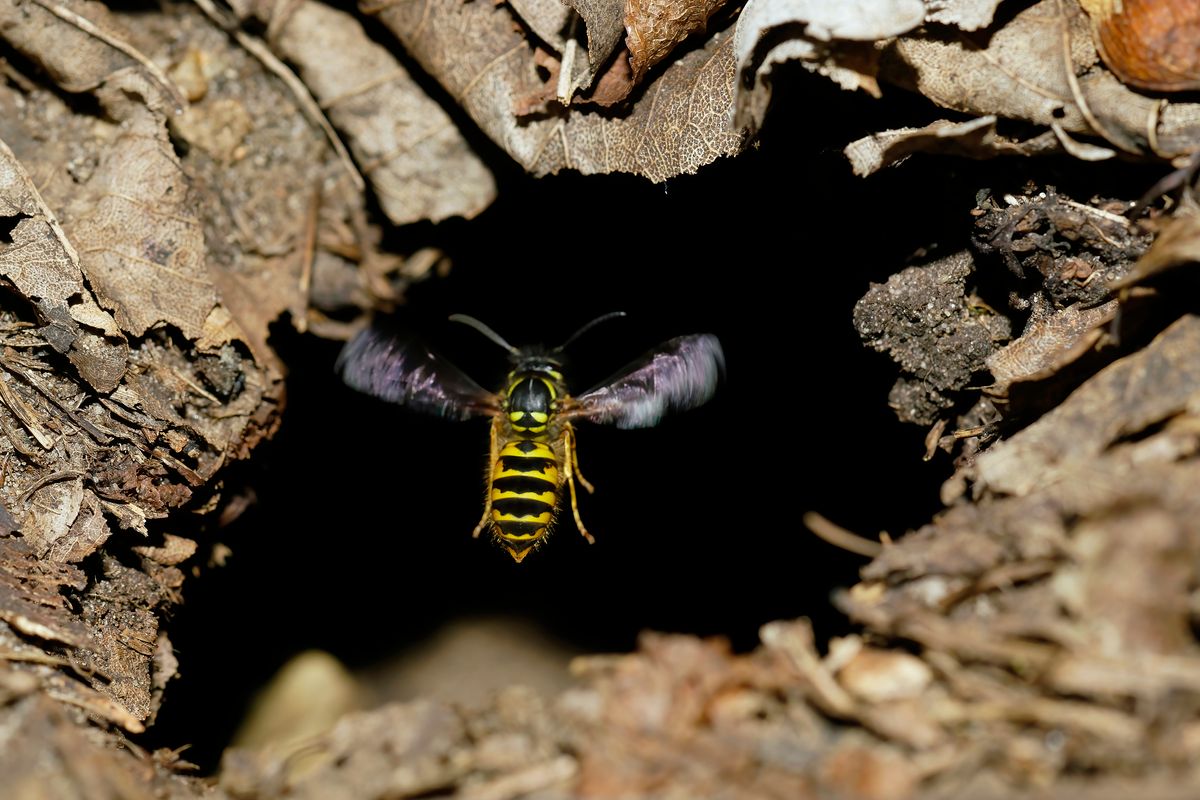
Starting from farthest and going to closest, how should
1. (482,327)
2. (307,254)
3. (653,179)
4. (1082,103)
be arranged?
(482,327) < (307,254) < (653,179) < (1082,103)

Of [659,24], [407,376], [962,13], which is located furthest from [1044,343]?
[407,376]

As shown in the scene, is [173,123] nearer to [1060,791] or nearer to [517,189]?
[517,189]

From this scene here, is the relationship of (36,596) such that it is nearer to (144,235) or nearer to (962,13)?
(144,235)

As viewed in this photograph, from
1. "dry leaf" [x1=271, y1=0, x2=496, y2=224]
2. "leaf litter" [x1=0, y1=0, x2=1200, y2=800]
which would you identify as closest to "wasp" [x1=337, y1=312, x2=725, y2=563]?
"leaf litter" [x1=0, y1=0, x2=1200, y2=800]

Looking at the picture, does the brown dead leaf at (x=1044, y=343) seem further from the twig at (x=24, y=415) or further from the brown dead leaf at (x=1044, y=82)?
the twig at (x=24, y=415)

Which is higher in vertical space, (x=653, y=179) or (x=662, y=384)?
(x=653, y=179)

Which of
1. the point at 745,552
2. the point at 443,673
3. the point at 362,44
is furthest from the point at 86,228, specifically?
the point at 745,552
